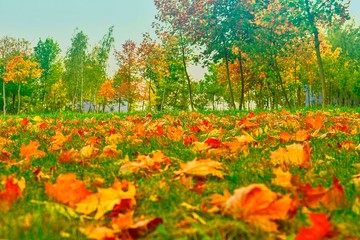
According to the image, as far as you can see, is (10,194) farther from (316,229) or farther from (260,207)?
(316,229)

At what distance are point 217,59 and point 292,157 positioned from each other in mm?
23369

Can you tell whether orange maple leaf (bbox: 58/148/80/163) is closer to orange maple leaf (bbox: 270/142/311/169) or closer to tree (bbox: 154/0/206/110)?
orange maple leaf (bbox: 270/142/311/169)

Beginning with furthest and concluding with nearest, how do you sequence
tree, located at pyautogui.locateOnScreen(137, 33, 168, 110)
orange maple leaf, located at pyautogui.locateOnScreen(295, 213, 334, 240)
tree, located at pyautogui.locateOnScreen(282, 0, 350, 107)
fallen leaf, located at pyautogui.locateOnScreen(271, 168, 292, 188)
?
1. tree, located at pyautogui.locateOnScreen(137, 33, 168, 110)
2. tree, located at pyautogui.locateOnScreen(282, 0, 350, 107)
3. fallen leaf, located at pyautogui.locateOnScreen(271, 168, 292, 188)
4. orange maple leaf, located at pyautogui.locateOnScreen(295, 213, 334, 240)

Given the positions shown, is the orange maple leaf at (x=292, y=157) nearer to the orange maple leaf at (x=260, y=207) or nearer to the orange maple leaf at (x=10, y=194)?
the orange maple leaf at (x=260, y=207)

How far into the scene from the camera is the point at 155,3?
28.8 m

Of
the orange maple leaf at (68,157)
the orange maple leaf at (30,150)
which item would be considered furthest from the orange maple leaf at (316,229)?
the orange maple leaf at (30,150)

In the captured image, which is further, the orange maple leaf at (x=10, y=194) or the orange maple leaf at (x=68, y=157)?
the orange maple leaf at (x=68, y=157)

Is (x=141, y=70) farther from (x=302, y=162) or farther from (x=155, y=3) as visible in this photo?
(x=302, y=162)

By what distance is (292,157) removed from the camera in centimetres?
254

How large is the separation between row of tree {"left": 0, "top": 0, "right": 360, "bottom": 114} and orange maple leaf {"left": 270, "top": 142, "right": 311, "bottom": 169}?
1723 centimetres

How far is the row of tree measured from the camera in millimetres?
24125

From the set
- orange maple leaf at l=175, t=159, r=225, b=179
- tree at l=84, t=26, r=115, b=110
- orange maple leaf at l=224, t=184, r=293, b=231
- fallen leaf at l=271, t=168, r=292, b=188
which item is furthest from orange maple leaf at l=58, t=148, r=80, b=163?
tree at l=84, t=26, r=115, b=110

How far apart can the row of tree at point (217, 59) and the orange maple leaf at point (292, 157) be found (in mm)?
17231

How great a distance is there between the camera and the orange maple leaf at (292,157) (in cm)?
250
